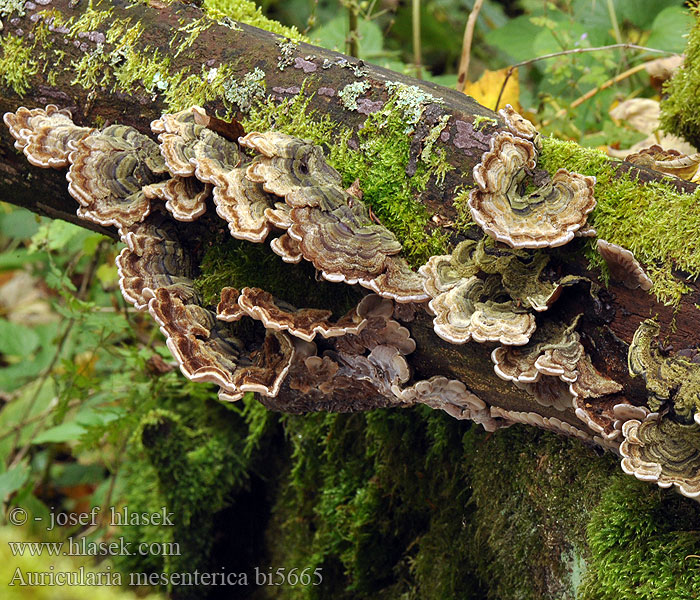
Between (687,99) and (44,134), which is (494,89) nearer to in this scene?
(687,99)

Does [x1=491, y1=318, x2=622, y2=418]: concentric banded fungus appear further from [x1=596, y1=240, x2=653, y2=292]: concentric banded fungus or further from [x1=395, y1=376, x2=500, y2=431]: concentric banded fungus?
[x1=395, y1=376, x2=500, y2=431]: concentric banded fungus

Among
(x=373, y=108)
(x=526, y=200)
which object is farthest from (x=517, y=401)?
(x=373, y=108)

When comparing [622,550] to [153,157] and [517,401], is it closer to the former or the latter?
[517,401]

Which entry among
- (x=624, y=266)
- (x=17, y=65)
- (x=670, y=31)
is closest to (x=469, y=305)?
(x=624, y=266)

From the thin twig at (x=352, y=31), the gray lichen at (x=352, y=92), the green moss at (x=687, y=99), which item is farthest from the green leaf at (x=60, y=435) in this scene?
the green moss at (x=687, y=99)

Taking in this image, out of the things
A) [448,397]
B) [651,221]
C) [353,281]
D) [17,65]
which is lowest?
[448,397]

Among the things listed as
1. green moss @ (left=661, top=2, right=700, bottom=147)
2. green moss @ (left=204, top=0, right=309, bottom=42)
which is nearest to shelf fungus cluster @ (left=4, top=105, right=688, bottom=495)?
green moss @ (left=204, top=0, right=309, bottom=42)
